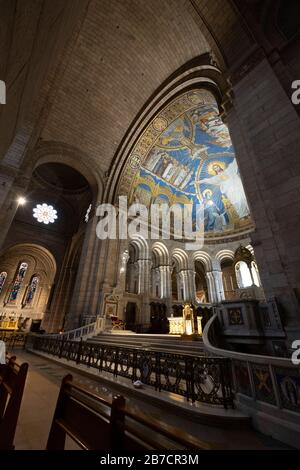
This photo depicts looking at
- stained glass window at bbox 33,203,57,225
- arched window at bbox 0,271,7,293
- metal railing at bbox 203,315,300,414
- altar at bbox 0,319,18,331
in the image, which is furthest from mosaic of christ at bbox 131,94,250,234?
altar at bbox 0,319,18,331

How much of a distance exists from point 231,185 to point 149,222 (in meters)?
8.35

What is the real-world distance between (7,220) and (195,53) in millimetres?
12571

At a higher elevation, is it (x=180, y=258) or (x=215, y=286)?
(x=180, y=258)

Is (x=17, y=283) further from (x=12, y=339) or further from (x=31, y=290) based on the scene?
(x=12, y=339)

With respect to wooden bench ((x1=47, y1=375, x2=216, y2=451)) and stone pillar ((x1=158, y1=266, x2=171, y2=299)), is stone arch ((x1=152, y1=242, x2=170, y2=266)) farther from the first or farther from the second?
wooden bench ((x1=47, y1=375, x2=216, y2=451))

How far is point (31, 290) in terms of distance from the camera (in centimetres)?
1867

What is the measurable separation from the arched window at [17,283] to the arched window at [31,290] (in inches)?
33.8

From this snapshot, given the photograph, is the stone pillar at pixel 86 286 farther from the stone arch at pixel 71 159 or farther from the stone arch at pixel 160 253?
the stone arch at pixel 160 253

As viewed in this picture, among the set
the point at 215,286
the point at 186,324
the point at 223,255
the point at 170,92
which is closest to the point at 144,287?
the point at 186,324

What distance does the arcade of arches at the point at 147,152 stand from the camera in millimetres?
4277

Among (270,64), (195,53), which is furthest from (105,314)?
(195,53)

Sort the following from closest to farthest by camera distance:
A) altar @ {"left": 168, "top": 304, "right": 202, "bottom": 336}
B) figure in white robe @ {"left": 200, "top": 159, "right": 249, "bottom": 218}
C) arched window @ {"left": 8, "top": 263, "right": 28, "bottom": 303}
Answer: altar @ {"left": 168, "top": 304, "right": 202, "bottom": 336} → figure in white robe @ {"left": 200, "top": 159, "right": 249, "bottom": 218} → arched window @ {"left": 8, "top": 263, "right": 28, "bottom": 303}

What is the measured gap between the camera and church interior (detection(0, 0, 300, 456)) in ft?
6.54
